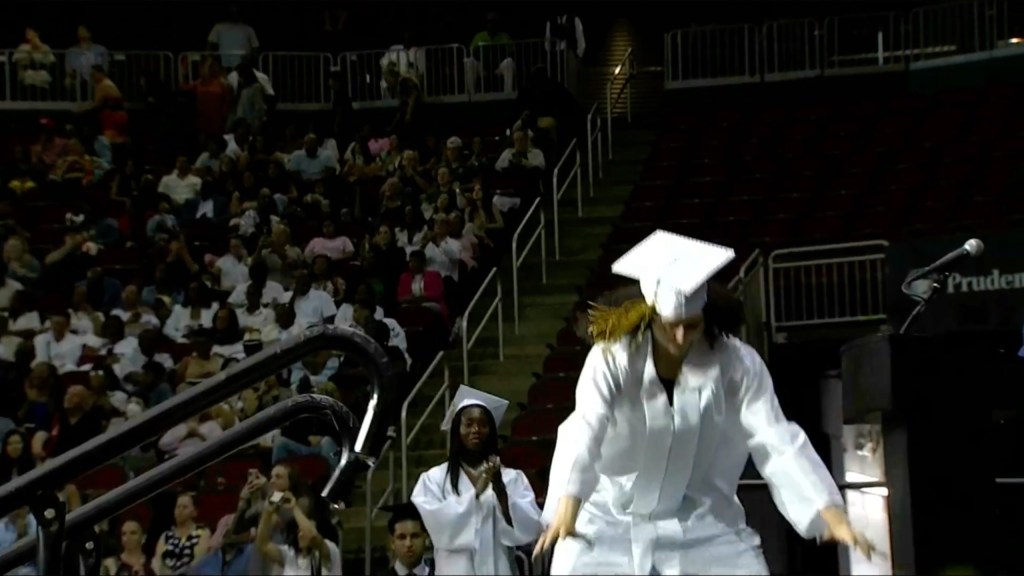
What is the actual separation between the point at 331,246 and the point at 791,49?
259 inches

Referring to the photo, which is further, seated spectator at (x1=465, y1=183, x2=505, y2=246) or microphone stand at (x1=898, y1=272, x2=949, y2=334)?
seated spectator at (x1=465, y1=183, x2=505, y2=246)

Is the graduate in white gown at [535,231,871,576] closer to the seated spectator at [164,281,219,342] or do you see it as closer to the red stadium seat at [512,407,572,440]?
the red stadium seat at [512,407,572,440]

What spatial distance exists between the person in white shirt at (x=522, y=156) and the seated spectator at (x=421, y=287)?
250 centimetres

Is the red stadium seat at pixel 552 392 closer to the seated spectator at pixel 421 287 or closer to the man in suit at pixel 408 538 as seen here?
the seated spectator at pixel 421 287

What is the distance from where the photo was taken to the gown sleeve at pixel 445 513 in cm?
658

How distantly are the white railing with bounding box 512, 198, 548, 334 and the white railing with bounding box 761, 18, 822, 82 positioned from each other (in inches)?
160

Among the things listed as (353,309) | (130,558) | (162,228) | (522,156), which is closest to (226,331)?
(353,309)

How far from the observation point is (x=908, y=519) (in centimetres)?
533

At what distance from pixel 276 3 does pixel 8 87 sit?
387 cm

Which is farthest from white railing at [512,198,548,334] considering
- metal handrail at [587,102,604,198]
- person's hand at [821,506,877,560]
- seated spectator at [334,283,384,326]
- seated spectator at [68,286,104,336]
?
person's hand at [821,506,877,560]

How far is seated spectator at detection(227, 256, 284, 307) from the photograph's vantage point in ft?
42.2

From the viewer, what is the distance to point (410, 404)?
11.6 m

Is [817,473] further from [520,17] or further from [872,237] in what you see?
[520,17]

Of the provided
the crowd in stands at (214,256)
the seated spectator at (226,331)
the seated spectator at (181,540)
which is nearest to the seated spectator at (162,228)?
the crowd in stands at (214,256)
